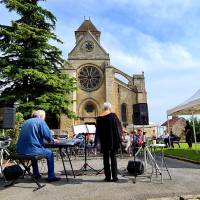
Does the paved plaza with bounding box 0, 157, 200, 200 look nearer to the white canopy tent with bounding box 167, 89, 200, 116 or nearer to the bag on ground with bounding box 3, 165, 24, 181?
the bag on ground with bounding box 3, 165, 24, 181

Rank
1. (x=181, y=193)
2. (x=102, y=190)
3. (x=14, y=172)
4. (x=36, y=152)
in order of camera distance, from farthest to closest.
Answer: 1. (x=14, y=172)
2. (x=36, y=152)
3. (x=102, y=190)
4. (x=181, y=193)

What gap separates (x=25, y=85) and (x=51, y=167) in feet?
50.7

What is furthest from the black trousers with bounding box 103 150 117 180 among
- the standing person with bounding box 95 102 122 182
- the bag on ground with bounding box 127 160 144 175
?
the bag on ground with bounding box 127 160 144 175

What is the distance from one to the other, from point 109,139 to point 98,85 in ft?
119

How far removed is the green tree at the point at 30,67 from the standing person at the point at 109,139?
13.8m

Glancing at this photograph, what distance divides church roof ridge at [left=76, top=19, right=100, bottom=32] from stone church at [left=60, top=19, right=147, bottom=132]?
710cm

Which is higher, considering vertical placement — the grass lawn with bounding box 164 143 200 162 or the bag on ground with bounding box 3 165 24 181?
the grass lawn with bounding box 164 143 200 162

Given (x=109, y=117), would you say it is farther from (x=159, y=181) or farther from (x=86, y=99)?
(x=86, y=99)

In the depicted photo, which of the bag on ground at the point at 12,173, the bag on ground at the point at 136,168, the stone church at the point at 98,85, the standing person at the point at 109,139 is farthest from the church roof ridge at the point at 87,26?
the standing person at the point at 109,139

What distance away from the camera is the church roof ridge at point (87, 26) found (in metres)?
53.6

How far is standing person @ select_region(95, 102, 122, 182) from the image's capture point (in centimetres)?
752

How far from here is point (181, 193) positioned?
6.12 m

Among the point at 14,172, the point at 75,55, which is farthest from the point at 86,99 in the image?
the point at 14,172

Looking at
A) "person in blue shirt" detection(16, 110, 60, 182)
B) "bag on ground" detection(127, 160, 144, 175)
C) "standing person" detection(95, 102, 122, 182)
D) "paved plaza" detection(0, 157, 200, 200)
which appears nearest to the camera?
"paved plaza" detection(0, 157, 200, 200)
